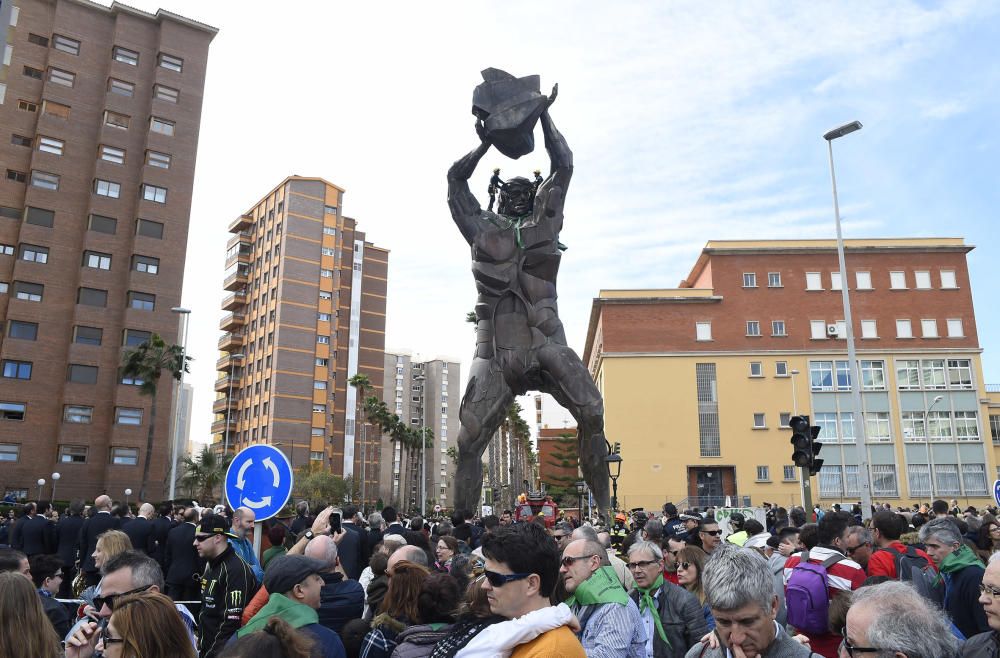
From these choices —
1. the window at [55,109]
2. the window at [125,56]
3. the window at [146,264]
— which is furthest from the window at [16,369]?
the window at [125,56]

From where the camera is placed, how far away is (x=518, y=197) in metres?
17.6

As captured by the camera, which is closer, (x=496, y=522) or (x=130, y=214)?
(x=496, y=522)

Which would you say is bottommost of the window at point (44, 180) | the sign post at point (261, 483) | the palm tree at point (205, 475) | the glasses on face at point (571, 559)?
the glasses on face at point (571, 559)

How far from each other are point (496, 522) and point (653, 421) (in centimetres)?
4601

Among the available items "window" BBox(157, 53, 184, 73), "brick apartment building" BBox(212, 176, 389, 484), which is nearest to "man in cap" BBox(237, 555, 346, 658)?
"window" BBox(157, 53, 184, 73)

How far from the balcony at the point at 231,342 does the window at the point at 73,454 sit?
36.4 metres

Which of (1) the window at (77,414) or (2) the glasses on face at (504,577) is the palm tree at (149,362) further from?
(2) the glasses on face at (504,577)

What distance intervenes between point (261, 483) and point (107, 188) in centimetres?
5582

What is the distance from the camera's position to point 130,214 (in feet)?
185

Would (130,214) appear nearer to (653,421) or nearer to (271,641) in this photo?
(653,421)

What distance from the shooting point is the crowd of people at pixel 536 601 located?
3.21 m

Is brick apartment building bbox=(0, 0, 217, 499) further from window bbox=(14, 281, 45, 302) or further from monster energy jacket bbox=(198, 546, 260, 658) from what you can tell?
monster energy jacket bbox=(198, 546, 260, 658)

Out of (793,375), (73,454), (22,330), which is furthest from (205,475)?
(793,375)

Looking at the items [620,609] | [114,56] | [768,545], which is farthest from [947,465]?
[114,56]
